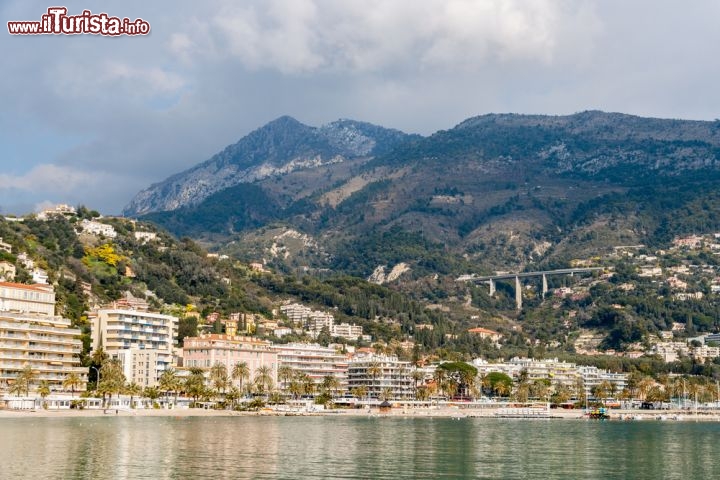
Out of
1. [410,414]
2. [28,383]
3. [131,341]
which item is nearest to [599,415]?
[410,414]

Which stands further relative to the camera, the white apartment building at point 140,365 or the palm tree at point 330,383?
the palm tree at point 330,383

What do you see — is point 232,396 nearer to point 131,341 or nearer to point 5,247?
point 131,341

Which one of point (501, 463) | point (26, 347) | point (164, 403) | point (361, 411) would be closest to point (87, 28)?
point (501, 463)

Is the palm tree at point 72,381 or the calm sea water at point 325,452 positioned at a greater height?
the palm tree at point 72,381

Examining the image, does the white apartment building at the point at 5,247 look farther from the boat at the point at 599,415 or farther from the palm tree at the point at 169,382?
the boat at the point at 599,415

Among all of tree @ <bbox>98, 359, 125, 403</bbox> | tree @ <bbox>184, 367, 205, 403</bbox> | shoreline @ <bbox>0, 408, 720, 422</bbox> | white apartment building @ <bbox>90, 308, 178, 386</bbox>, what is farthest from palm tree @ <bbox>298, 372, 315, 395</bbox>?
tree @ <bbox>98, 359, 125, 403</bbox>

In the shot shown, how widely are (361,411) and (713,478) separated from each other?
110800mm

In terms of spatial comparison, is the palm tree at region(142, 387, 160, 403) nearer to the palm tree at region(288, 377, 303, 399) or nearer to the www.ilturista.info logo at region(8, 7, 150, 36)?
the palm tree at region(288, 377, 303, 399)

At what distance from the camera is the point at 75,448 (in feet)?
270

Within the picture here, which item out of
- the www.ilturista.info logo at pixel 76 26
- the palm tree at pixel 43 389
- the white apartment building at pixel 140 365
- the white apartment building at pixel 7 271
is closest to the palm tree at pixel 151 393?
the white apartment building at pixel 140 365

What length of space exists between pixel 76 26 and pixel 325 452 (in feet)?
135

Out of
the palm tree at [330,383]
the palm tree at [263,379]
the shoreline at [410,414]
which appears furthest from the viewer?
the palm tree at [330,383]

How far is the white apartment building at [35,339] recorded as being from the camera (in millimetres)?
140375

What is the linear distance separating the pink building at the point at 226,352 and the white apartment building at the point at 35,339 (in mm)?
25100
